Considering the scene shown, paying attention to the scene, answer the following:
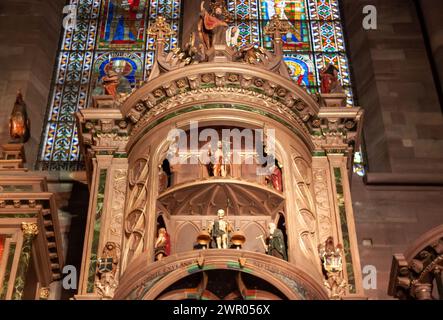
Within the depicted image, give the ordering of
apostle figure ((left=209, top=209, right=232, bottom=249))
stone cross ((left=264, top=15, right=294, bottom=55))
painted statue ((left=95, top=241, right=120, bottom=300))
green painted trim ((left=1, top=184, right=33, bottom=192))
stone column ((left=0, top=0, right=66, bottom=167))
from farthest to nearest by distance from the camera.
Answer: stone column ((left=0, top=0, right=66, bottom=167)) < stone cross ((left=264, top=15, right=294, bottom=55)) < green painted trim ((left=1, top=184, right=33, bottom=192)) < apostle figure ((left=209, top=209, right=232, bottom=249)) < painted statue ((left=95, top=241, right=120, bottom=300))

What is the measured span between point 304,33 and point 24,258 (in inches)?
441

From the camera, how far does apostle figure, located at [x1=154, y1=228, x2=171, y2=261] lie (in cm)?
1407

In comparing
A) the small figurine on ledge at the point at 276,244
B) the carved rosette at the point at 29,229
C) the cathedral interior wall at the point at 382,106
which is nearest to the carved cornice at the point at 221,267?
the small figurine on ledge at the point at 276,244

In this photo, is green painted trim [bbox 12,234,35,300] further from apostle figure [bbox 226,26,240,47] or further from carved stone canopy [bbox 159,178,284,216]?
apostle figure [bbox 226,26,240,47]

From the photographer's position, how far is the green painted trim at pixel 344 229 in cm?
1377

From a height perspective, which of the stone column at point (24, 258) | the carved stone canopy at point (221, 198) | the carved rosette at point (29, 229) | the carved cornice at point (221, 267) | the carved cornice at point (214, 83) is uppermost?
the carved cornice at point (214, 83)

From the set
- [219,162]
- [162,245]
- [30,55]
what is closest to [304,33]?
[30,55]

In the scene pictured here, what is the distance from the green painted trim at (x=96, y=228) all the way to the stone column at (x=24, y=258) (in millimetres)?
995

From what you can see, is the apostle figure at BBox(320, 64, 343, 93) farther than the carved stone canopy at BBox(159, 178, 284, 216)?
Yes

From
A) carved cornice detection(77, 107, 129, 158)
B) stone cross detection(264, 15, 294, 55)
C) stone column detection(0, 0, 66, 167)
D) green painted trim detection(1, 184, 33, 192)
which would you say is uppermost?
stone column detection(0, 0, 66, 167)

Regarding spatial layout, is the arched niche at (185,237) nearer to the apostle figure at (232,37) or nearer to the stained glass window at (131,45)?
the apostle figure at (232,37)

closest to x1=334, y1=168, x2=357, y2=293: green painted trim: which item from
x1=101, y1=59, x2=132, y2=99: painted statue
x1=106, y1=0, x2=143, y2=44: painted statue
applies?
x1=101, y1=59, x2=132, y2=99: painted statue

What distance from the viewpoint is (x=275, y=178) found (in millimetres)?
15242

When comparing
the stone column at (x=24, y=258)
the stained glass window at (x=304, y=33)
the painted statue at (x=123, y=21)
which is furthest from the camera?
the painted statue at (x=123, y=21)
